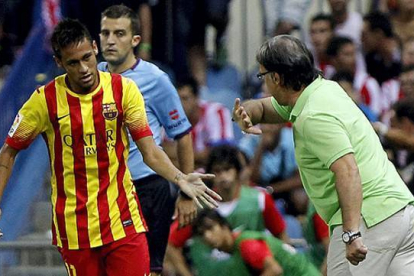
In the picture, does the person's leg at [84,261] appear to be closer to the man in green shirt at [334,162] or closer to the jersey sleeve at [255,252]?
the man in green shirt at [334,162]

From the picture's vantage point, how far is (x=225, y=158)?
442 inches

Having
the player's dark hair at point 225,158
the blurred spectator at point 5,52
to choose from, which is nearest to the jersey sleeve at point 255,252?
the player's dark hair at point 225,158

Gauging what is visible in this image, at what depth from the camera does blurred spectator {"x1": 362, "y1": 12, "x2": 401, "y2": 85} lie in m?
13.3

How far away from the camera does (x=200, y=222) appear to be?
10.4 meters

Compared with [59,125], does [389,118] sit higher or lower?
lower

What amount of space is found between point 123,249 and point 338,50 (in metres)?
5.32

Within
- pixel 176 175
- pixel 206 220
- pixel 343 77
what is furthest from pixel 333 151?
pixel 343 77

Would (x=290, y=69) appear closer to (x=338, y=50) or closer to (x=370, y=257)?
(x=370, y=257)

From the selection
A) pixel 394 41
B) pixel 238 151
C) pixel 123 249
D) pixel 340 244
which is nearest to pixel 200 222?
pixel 238 151

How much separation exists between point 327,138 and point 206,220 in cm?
303

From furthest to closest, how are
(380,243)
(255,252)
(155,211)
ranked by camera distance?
(255,252), (155,211), (380,243)

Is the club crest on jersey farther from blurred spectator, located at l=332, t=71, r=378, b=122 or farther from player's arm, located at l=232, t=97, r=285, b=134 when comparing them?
blurred spectator, located at l=332, t=71, r=378, b=122

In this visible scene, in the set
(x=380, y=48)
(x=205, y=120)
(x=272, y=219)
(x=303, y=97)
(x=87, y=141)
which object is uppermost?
(x=303, y=97)

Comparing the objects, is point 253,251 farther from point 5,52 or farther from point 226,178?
point 5,52
